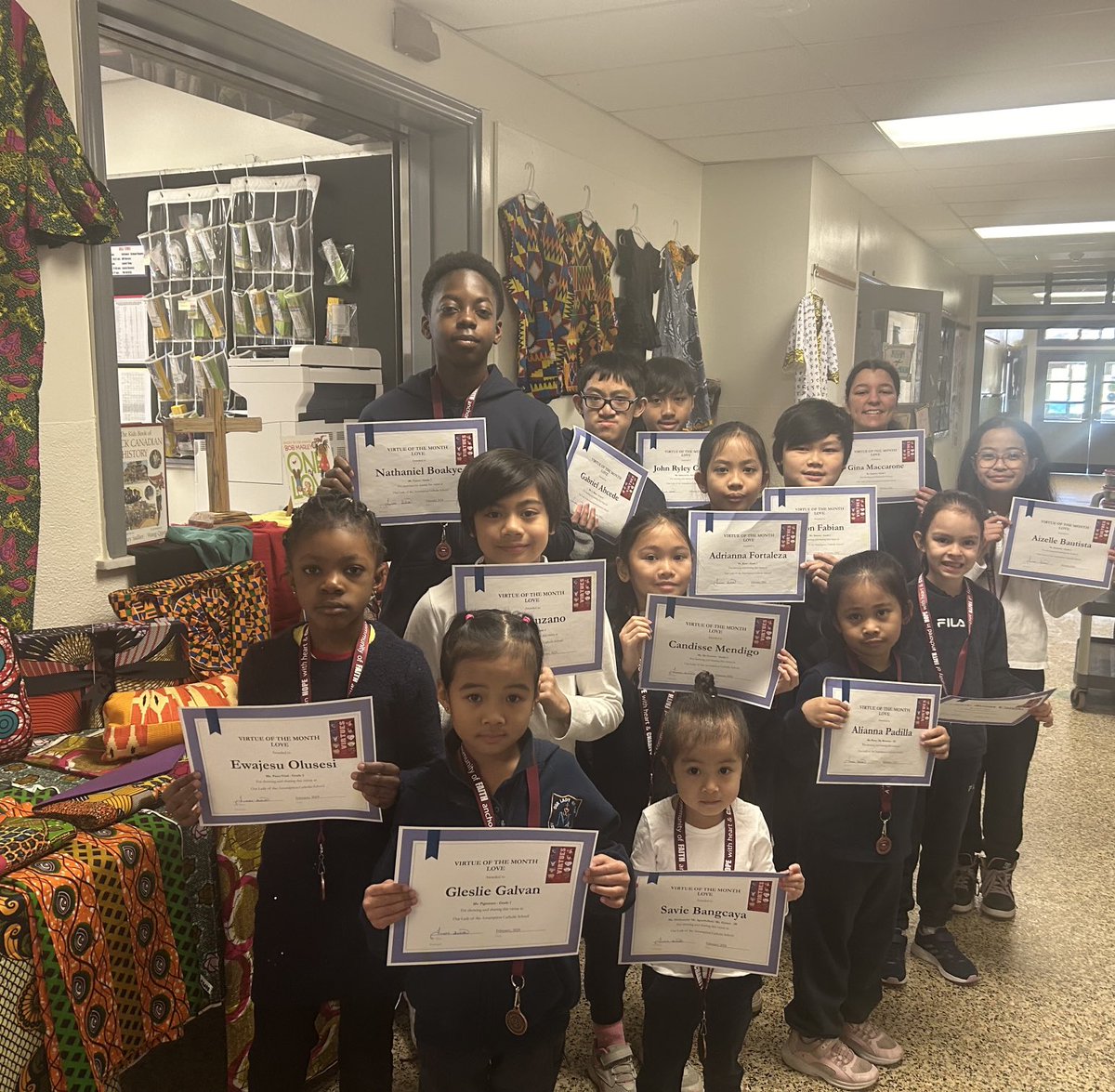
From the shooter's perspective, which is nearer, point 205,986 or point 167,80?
point 205,986

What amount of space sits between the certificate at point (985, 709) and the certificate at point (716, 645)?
0.44 metres

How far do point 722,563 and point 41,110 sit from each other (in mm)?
1770

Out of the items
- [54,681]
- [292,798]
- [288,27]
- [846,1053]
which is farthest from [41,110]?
[846,1053]

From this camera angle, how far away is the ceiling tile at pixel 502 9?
10.8ft

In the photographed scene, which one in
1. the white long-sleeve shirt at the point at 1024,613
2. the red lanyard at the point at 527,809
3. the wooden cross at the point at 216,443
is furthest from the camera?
the wooden cross at the point at 216,443

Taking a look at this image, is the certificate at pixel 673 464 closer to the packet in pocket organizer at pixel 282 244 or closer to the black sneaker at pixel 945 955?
the black sneaker at pixel 945 955

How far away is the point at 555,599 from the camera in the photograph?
71.0 inches

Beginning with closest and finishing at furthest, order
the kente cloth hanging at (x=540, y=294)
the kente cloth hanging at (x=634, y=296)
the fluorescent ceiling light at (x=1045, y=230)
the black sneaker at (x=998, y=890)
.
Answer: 1. the black sneaker at (x=998, y=890)
2. the kente cloth hanging at (x=540, y=294)
3. the kente cloth hanging at (x=634, y=296)
4. the fluorescent ceiling light at (x=1045, y=230)

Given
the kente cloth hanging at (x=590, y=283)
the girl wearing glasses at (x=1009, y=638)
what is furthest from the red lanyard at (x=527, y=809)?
the kente cloth hanging at (x=590, y=283)

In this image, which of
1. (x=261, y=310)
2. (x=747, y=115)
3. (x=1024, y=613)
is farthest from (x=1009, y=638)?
(x=261, y=310)

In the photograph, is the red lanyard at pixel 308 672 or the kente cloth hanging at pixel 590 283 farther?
the kente cloth hanging at pixel 590 283

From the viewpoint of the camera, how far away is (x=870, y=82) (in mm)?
4152

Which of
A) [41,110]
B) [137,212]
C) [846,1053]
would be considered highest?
[137,212]

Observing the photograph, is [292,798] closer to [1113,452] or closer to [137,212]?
[137,212]
